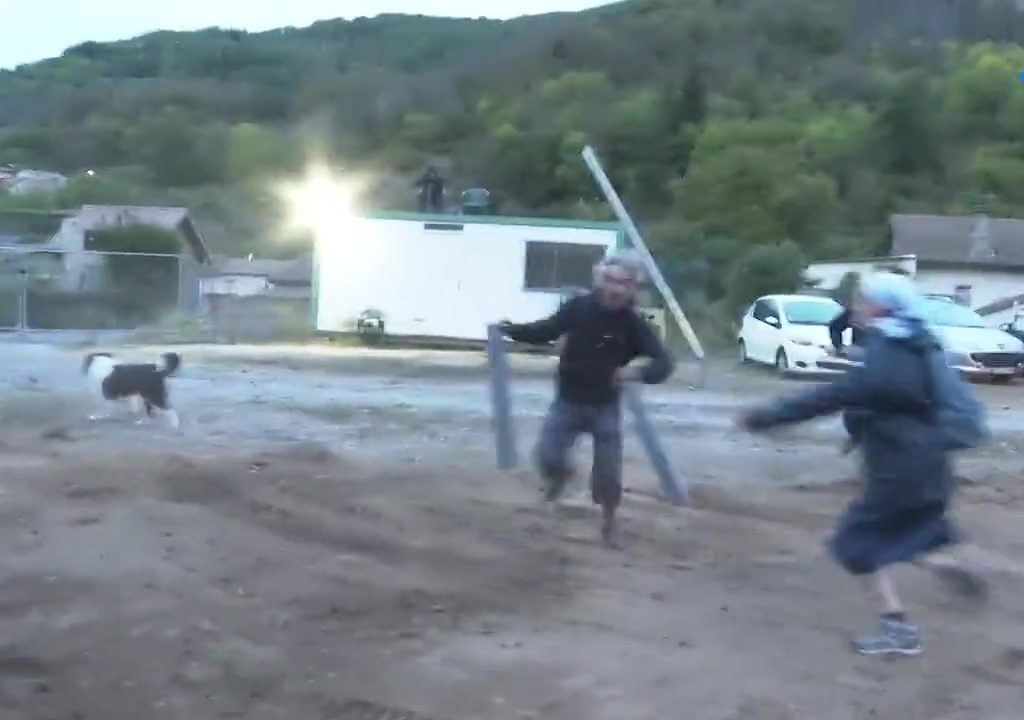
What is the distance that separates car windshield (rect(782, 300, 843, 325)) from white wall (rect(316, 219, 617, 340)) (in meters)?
5.96

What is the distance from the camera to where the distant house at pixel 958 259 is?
4962cm

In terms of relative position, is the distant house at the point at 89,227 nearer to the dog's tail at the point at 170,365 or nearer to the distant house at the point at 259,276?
the distant house at the point at 259,276

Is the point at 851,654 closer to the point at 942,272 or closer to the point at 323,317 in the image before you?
the point at 323,317

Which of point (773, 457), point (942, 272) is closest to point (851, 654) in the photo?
point (773, 457)

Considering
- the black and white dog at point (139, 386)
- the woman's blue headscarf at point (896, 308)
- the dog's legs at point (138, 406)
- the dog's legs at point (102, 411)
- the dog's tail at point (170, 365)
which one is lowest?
the dog's legs at point (102, 411)

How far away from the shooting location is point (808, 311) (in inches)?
987

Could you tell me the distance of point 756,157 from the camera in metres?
63.9

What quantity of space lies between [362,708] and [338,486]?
4056mm

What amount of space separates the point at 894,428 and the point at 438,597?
208cm

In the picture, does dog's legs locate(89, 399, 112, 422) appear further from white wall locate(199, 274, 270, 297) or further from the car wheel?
white wall locate(199, 274, 270, 297)

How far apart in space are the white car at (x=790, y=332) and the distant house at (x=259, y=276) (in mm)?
26257

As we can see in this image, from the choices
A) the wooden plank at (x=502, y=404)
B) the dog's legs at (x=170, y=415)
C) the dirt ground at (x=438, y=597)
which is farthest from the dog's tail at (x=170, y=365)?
the wooden plank at (x=502, y=404)

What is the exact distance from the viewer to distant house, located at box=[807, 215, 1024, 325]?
4962 cm

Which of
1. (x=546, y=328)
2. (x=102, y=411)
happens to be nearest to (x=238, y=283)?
(x=102, y=411)
